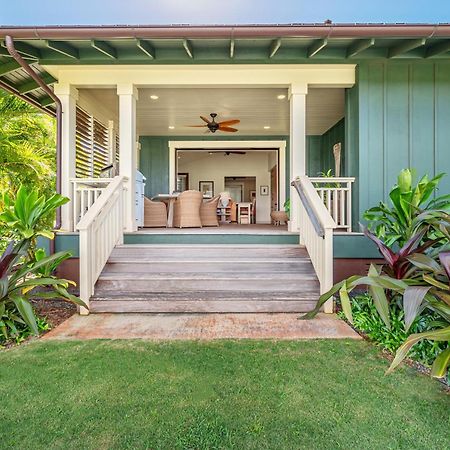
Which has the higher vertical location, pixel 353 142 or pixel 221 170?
pixel 221 170

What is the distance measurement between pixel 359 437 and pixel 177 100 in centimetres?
591

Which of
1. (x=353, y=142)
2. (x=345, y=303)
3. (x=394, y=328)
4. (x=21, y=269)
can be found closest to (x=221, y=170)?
(x=353, y=142)

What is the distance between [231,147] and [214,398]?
24.9 feet

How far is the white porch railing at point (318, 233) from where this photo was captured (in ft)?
11.0

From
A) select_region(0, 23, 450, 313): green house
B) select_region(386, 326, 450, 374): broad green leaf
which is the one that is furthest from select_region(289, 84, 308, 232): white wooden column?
select_region(386, 326, 450, 374): broad green leaf

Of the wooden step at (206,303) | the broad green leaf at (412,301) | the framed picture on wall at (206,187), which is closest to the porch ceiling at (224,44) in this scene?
the wooden step at (206,303)

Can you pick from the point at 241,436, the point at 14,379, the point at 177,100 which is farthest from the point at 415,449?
the point at 177,100

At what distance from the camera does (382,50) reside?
4.44m

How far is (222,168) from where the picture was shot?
45.7ft

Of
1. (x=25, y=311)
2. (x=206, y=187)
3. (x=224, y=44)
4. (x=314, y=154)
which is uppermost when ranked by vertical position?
(x=224, y=44)

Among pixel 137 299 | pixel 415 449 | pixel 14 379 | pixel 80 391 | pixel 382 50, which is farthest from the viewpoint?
pixel 382 50

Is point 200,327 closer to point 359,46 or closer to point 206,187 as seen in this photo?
point 359,46

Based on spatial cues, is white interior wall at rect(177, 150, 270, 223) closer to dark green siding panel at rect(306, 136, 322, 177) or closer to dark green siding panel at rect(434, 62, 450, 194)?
dark green siding panel at rect(306, 136, 322, 177)

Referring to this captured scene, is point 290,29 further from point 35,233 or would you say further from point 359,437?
point 359,437
